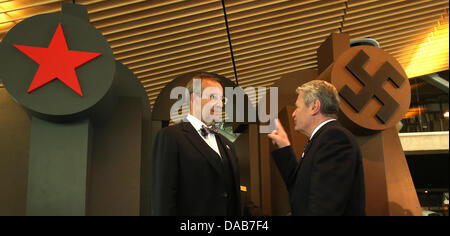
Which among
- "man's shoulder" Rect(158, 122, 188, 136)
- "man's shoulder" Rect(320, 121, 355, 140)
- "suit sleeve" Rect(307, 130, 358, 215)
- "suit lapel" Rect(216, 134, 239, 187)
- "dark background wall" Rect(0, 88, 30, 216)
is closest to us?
"suit sleeve" Rect(307, 130, 358, 215)

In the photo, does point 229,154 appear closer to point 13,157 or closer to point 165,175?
point 165,175

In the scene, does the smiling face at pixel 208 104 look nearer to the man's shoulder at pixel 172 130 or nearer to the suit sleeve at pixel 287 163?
the man's shoulder at pixel 172 130

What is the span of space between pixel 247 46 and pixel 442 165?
12077 mm

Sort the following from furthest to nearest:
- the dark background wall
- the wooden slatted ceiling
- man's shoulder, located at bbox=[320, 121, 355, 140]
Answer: the wooden slatted ceiling → the dark background wall → man's shoulder, located at bbox=[320, 121, 355, 140]

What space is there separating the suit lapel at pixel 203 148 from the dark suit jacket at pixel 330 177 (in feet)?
1.56

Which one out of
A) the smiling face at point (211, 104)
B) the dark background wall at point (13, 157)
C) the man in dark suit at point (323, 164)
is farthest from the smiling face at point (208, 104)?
the dark background wall at point (13, 157)

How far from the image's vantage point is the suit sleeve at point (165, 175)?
2363 millimetres

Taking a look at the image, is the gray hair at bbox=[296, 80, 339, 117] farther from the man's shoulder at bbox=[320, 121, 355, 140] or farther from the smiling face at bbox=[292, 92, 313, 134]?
the man's shoulder at bbox=[320, 121, 355, 140]

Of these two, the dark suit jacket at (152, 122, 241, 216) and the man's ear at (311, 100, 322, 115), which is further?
the man's ear at (311, 100, 322, 115)

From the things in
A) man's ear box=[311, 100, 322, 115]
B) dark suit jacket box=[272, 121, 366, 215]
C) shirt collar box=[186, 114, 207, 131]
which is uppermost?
man's ear box=[311, 100, 322, 115]

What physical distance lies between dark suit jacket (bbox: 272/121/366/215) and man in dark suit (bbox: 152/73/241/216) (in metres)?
0.42

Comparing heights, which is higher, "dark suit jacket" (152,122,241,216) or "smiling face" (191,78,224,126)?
"smiling face" (191,78,224,126)

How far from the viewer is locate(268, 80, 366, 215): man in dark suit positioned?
7.25ft

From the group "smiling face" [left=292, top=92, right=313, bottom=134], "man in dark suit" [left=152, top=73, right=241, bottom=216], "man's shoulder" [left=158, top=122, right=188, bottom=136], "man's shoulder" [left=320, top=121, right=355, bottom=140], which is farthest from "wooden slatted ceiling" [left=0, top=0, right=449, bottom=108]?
"man's shoulder" [left=320, top=121, right=355, bottom=140]
